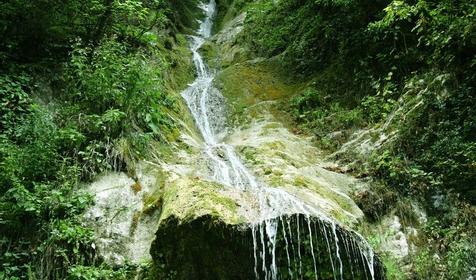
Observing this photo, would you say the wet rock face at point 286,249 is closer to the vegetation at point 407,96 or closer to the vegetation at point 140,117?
the vegetation at point 140,117

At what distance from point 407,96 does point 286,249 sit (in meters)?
4.47

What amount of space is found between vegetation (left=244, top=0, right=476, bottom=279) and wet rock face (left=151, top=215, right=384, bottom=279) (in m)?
1.20

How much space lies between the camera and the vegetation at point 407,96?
5629 millimetres

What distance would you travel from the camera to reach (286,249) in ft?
14.5

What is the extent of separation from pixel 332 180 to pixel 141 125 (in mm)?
3420

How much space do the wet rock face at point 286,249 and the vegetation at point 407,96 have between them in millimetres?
1198

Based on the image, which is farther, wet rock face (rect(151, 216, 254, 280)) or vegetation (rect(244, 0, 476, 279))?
vegetation (rect(244, 0, 476, 279))

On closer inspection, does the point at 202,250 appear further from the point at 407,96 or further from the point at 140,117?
the point at 407,96

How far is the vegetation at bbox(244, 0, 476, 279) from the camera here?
18.5ft

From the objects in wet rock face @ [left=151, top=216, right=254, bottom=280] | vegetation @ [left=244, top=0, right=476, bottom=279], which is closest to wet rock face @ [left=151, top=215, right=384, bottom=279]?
wet rock face @ [left=151, top=216, right=254, bottom=280]

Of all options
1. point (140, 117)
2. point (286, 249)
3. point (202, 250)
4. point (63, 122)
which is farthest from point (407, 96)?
point (63, 122)

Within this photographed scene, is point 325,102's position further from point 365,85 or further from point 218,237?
point 218,237

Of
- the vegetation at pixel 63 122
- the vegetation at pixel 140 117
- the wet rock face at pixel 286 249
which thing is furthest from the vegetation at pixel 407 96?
the vegetation at pixel 63 122

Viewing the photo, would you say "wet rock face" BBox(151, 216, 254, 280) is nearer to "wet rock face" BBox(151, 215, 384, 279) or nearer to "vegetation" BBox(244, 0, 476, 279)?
"wet rock face" BBox(151, 215, 384, 279)
